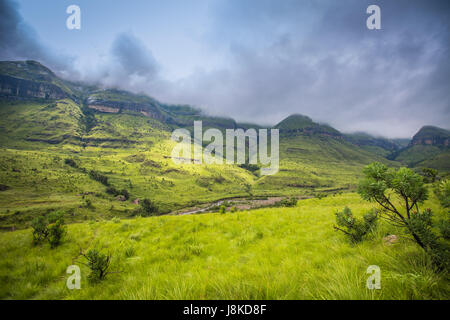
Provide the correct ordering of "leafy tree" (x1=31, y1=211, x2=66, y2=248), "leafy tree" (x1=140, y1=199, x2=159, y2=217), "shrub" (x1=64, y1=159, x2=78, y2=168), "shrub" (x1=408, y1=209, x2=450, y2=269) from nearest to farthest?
"shrub" (x1=408, y1=209, x2=450, y2=269), "leafy tree" (x1=31, y1=211, x2=66, y2=248), "leafy tree" (x1=140, y1=199, x2=159, y2=217), "shrub" (x1=64, y1=159, x2=78, y2=168)

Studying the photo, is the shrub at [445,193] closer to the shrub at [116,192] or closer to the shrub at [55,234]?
the shrub at [55,234]

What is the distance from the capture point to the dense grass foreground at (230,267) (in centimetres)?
225

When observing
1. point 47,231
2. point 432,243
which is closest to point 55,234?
point 47,231

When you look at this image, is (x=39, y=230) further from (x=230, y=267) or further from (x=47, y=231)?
(x=230, y=267)

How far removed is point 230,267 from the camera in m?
3.82

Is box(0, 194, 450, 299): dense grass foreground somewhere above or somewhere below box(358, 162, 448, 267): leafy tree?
below

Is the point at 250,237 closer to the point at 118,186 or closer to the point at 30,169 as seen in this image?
the point at 118,186

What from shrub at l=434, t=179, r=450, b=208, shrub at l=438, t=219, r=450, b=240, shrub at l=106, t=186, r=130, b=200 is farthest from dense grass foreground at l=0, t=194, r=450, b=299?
shrub at l=106, t=186, r=130, b=200

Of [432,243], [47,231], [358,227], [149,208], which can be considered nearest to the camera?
[432,243]

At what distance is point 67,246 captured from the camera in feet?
23.3

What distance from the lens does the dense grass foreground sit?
7.38ft

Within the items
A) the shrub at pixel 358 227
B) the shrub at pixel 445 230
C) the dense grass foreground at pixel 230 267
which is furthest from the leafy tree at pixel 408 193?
the shrub at pixel 358 227

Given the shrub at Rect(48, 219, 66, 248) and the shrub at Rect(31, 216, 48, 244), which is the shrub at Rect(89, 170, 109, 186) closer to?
the shrub at Rect(31, 216, 48, 244)

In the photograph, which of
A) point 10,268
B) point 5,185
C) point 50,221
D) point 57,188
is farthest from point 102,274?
point 5,185
